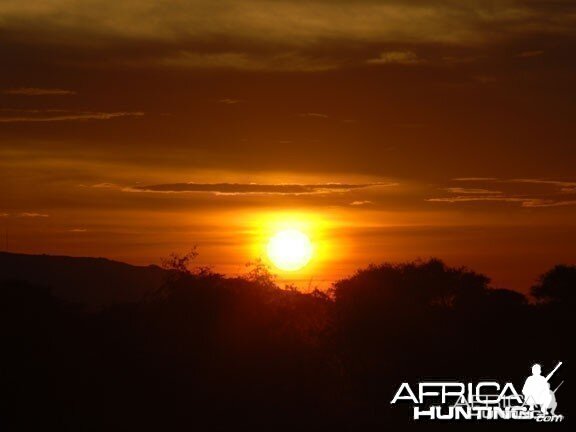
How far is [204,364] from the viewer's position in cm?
4622

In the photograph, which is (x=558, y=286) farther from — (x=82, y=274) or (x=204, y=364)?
(x=82, y=274)

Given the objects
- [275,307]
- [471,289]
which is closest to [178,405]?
[275,307]

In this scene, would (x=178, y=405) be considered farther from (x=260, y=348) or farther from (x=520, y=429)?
(x=520, y=429)

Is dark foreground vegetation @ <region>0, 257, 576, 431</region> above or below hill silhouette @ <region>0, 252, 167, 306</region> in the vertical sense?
below

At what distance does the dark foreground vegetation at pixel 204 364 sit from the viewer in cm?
4178

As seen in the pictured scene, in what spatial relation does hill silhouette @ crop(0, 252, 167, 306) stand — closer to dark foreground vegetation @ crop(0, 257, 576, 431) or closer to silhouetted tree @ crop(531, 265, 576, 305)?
silhouetted tree @ crop(531, 265, 576, 305)

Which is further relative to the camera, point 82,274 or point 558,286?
point 82,274

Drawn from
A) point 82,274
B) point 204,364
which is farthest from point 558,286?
point 82,274

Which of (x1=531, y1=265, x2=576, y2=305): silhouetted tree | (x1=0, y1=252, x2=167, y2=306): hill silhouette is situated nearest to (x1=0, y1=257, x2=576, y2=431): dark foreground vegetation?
(x1=531, y1=265, x2=576, y2=305): silhouetted tree

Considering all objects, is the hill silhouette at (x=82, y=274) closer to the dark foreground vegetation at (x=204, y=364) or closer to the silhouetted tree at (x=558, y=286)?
the silhouetted tree at (x=558, y=286)

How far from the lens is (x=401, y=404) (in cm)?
5019

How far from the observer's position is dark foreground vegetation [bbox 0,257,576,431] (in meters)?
41.8

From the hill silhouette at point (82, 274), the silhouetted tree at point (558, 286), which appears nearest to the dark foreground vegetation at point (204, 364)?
the silhouetted tree at point (558, 286)

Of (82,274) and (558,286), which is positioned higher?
(82,274)
